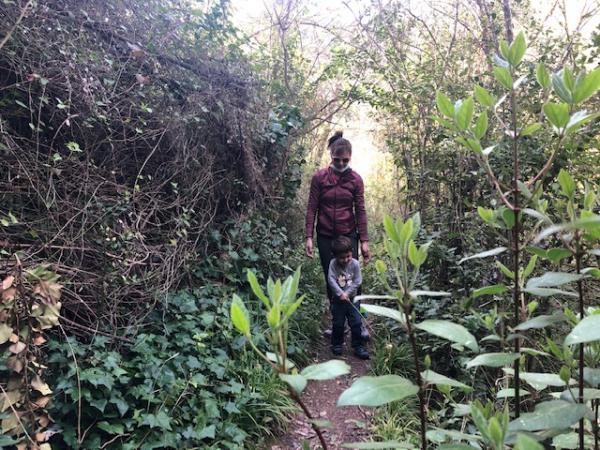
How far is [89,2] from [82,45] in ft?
1.58

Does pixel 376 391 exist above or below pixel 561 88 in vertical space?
below

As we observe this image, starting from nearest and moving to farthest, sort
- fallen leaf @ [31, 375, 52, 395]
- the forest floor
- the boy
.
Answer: fallen leaf @ [31, 375, 52, 395]
the forest floor
the boy

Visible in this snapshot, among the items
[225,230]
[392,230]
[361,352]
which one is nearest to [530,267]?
[392,230]

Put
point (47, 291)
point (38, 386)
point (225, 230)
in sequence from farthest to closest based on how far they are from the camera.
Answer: point (225, 230)
point (47, 291)
point (38, 386)

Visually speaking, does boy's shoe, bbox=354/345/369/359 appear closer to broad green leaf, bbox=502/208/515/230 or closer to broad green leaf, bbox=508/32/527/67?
broad green leaf, bbox=502/208/515/230

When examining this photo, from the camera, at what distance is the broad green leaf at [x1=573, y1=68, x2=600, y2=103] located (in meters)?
0.76

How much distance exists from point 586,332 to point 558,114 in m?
0.40

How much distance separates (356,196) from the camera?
452 cm

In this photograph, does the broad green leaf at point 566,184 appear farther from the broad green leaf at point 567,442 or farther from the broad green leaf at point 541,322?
the broad green leaf at point 567,442

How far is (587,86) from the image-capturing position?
766 millimetres

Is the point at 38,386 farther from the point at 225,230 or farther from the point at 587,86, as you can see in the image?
the point at 225,230

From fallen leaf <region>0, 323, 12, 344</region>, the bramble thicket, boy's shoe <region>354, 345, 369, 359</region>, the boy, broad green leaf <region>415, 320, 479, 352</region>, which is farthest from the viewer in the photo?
boy's shoe <region>354, 345, 369, 359</region>

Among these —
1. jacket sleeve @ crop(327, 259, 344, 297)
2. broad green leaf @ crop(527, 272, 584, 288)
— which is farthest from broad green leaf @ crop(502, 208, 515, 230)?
jacket sleeve @ crop(327, 259, 344, 297)

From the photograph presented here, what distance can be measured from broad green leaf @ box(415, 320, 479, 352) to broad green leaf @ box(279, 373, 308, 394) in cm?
23
